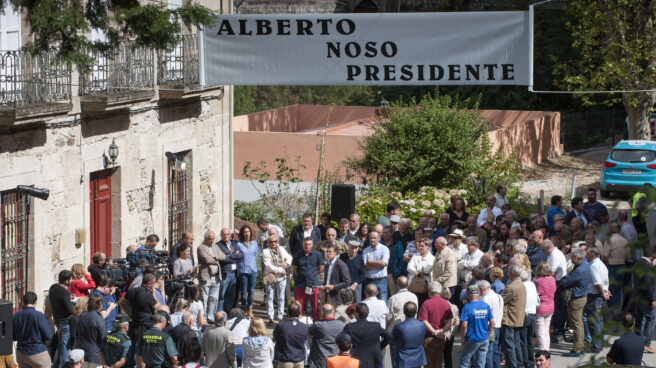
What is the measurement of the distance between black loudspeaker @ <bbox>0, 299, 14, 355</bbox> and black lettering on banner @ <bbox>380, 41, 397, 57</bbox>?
681 cm

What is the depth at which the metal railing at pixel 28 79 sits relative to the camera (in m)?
14.6

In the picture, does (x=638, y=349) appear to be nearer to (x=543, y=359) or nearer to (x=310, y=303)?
(x=543, y=359)

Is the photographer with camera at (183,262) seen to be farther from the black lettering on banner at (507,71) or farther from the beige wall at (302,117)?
the beige wall at (302,117)

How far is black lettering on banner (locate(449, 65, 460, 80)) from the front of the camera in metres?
15.2

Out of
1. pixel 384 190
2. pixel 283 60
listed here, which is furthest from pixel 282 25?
pixel 384 190

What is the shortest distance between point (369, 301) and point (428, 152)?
46.8 feet

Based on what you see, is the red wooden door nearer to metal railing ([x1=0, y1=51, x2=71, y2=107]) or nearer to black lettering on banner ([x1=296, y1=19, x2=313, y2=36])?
metal railing ([x1=0, y1=51, x2=71, y2=107])

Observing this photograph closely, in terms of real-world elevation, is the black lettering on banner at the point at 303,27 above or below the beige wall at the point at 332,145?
above

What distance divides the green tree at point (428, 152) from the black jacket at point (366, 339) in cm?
1426

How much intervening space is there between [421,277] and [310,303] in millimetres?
2079

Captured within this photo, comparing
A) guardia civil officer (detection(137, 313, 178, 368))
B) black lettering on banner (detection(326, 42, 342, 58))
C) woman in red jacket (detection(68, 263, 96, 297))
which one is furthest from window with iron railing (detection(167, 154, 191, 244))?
guardia civil officer (detection(137, 313, 178, 368))

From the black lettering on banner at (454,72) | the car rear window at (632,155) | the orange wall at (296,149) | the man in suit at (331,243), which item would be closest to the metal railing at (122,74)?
the man in suit at (331,243)

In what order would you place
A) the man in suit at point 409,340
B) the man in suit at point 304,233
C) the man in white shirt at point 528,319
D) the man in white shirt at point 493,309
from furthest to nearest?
the man in suit at point 304,233 → the man in white shirt at point 528,319 → the man in white shirt at point 493,309 → the man in suit at point 409,340

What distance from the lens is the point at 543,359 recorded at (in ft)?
35.3
